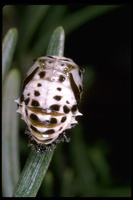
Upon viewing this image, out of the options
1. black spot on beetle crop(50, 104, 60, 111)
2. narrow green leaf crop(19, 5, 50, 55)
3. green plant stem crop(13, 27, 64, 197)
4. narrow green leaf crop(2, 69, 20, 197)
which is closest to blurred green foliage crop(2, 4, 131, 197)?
narrow green leaf crop(19, 5, 50, 55)

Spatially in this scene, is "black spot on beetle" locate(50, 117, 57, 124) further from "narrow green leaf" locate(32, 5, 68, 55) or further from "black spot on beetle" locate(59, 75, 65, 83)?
"narrow green leaf" locate(32, 5, 68, 55)

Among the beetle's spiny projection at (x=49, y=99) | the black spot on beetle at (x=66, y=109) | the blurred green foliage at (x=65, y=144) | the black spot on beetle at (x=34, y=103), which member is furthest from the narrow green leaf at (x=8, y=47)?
the blurred green foliage at (x=65, y=144)

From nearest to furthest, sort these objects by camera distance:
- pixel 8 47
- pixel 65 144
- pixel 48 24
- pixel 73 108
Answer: pixel 73 108
pixel 8 47
pixel 65 144
pixel 48 24

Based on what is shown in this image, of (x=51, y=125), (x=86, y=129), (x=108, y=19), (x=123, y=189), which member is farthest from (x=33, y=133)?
(x=108, y=19)

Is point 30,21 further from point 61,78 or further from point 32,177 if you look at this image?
point 32,177

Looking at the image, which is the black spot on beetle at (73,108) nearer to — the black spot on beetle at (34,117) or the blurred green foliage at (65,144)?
the black spot on beetle at (34,117)

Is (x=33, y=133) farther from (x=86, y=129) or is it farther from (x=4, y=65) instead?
(x=86, y=129)

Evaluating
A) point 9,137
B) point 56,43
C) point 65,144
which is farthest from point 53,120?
point 65,144
